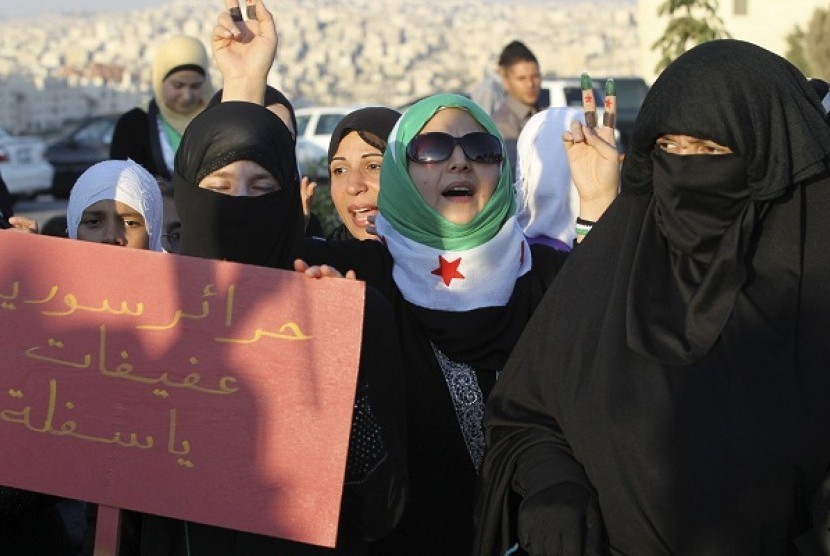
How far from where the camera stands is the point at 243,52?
13.1 feet

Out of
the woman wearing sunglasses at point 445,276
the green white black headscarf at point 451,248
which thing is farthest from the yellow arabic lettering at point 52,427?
the green white black headscarf at point 451,248

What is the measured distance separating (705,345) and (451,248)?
91cm

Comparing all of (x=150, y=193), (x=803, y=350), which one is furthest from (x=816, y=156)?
(x=150, y=193)

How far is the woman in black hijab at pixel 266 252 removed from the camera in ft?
9.55

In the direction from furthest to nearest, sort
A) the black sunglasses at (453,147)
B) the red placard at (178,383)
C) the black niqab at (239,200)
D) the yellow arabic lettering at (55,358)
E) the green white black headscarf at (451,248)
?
1. the black sunglasses at (453,147)
2. the green white black headscarf at (451,248)
3. the black niqab at (239,200)
4. the yellow arabic lettering at (55,358)
5. the red placard at (178,383)

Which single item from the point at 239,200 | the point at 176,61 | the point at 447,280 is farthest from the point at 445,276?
the point at 176,61

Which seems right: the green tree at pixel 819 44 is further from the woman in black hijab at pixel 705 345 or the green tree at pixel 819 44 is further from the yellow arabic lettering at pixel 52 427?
the yellow arabic lettering at pixel 52 427

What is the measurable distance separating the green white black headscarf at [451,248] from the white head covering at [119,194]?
0.72m

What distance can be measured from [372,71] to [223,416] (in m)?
103

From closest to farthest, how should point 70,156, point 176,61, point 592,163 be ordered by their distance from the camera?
point 592,163, point 176,61, point 70,156

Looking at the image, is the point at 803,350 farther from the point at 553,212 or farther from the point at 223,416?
the point at 553,212

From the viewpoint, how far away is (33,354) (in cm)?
298

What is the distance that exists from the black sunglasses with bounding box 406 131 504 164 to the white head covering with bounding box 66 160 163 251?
0.81 metres

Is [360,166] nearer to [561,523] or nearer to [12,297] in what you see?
[12,297]
